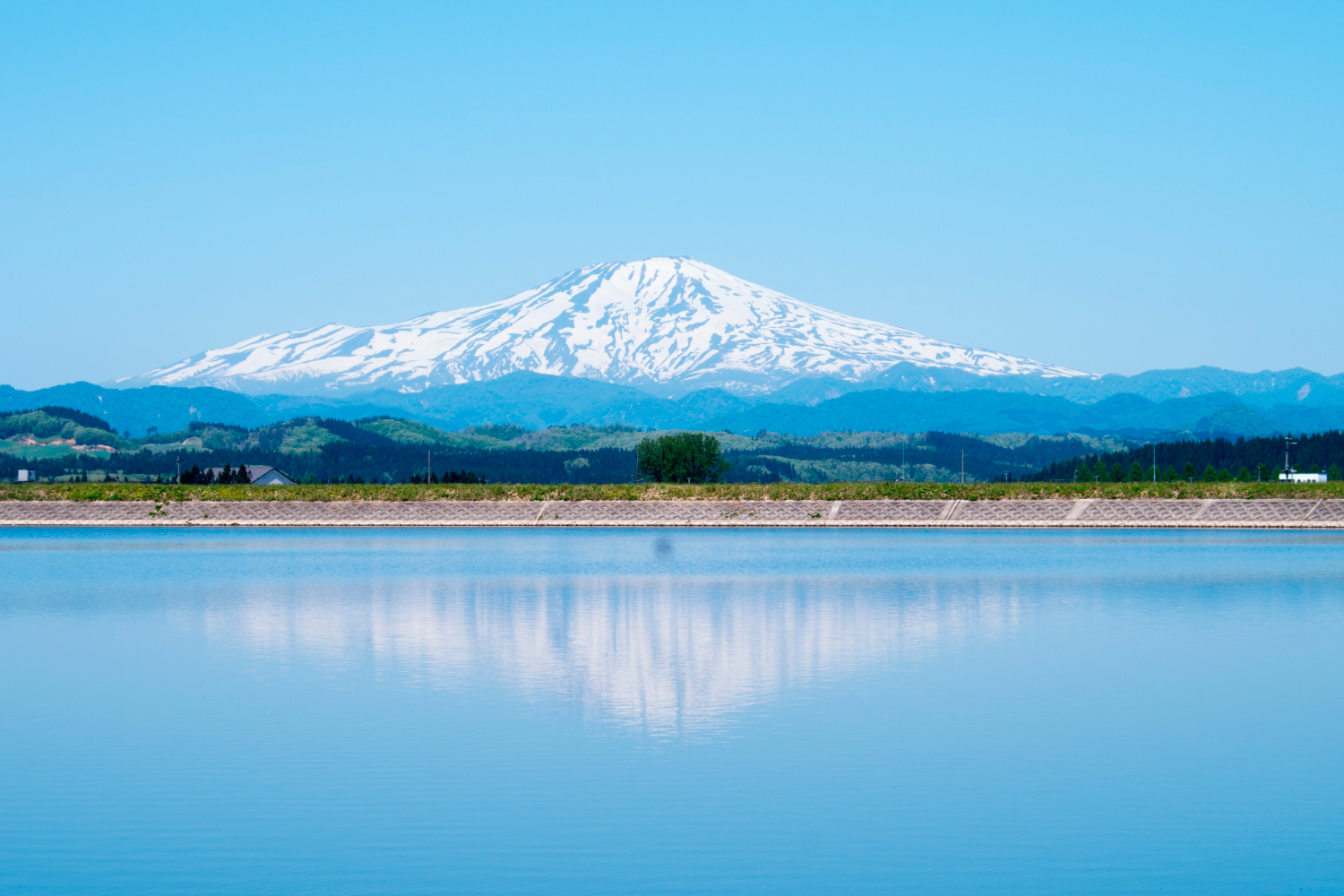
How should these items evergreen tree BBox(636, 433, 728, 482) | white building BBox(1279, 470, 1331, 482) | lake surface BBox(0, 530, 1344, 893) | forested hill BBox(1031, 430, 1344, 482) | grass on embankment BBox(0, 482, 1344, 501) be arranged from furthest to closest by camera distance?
1. forested hill BBox(1031, 430, 1344, 482)
2. evergreen tree BBox(636, 433, 728, 482)
3. white building BBox(1279, 470, 1331, 482)
4. grass on embankment BBox(0, 482, 1344, 501)
5. lake surface BBox(0, 530, 1344, 893)

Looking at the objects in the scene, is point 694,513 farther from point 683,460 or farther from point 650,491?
point 683,460

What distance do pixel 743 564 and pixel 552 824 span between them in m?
32.7

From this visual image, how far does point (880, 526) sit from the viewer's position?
75.5 metres

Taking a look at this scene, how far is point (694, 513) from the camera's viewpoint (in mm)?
79625

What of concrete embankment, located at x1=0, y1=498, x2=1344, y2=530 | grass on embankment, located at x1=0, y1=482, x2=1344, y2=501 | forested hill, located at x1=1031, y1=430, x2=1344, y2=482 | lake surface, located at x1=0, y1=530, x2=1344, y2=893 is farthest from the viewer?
forested hill, located at x1=1031, y1=430, x2=1344, y2=482

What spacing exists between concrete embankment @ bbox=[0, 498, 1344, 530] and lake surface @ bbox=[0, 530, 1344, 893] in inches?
1698

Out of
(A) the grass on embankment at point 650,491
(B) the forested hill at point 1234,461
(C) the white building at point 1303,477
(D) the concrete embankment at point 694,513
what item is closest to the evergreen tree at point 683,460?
(B) the forested hill at point 1234,461

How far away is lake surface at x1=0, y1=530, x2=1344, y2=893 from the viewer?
11.1m

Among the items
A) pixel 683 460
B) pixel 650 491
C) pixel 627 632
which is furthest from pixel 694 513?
pixel 627 632

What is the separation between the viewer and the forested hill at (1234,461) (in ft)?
429

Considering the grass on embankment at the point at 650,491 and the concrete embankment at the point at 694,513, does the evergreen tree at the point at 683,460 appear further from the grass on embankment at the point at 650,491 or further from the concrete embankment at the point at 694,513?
the concrete embankment at the point at 694,513

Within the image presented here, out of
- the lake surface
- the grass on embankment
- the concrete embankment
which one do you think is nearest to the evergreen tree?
the grass on embankment

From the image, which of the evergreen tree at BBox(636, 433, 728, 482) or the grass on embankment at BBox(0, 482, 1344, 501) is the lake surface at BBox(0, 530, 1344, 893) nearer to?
the grass on embankment at BBox(0, 482, 1344, 501)

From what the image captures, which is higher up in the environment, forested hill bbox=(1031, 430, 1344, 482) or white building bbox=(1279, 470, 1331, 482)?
forested hill bbox=(1031, 430, 1344, 482)
